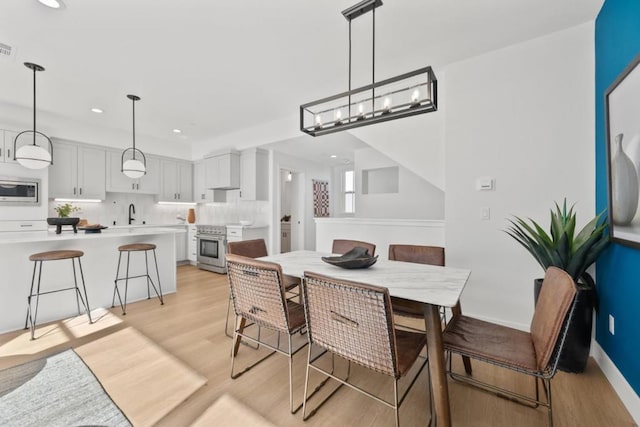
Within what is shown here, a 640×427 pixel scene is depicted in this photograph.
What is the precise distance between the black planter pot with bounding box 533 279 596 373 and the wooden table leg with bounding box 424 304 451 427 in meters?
1.20

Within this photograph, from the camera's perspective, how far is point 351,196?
7590mm

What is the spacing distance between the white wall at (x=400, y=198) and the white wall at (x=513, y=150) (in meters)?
2.09

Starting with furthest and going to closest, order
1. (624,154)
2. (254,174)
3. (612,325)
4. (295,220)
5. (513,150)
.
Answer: (295,220), (254,174), (513,150), (612,325), (624,154)

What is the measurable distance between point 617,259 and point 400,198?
12.1ft

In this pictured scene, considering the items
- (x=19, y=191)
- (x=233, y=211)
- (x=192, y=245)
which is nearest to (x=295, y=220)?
(x=233, y=211)

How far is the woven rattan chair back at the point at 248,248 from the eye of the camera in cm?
259

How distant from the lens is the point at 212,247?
5.13 meters

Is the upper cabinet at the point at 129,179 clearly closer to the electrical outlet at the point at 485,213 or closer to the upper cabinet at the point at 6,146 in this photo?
the upper cabinet at the point at 6,146

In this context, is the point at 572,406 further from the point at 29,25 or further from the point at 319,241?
the point at 29,25

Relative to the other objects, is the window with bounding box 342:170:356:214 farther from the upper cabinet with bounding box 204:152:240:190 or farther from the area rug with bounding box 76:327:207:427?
the area rug with bounding box 76:327:207:427

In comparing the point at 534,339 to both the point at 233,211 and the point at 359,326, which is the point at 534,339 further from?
the point at 233,211

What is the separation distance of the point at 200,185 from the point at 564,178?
5.94m

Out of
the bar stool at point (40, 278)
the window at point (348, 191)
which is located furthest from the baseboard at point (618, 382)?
the window at point (348, 191)

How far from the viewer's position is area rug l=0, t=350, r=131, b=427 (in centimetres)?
152
